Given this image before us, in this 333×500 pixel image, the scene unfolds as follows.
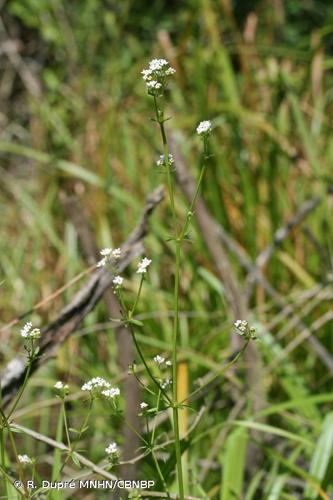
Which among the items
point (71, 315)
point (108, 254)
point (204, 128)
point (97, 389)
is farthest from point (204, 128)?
point (71, 315)

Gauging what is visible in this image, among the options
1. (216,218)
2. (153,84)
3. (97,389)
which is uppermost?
(216,218)

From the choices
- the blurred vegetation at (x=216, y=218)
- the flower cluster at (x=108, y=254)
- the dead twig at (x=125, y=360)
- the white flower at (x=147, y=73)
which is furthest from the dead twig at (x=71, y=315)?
the white flower at (x=147, y=73)

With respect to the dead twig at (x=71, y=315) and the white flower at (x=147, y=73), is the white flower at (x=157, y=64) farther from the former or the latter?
the dead twig at (x=71, y=315)

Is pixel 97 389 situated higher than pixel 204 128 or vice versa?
pixel 204 128

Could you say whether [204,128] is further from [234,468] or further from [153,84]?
[234,468]

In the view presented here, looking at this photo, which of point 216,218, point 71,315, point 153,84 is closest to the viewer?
point 153,84

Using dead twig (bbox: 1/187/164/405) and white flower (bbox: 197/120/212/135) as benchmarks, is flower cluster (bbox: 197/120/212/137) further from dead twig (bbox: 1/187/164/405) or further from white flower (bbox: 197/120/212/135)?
dead twig (bbox: 1/187/164/405)

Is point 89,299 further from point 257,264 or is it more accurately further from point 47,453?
point 47,453

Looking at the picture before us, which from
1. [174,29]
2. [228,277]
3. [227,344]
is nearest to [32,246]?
[227,344]
